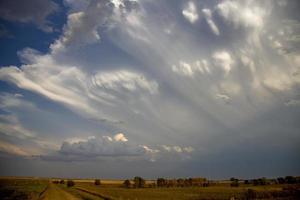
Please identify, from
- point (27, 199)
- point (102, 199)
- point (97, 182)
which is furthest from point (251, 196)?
point (97, 182)

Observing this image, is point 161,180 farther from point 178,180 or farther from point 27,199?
point 27,199

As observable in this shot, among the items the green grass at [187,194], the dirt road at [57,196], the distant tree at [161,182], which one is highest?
the distant tree at [161,182]

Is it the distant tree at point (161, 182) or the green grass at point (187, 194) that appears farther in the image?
the distant tree at point (161, 182)

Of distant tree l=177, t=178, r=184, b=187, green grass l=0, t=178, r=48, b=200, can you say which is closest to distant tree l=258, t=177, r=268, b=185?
distant tree l=177, t=178, r=184, b=187

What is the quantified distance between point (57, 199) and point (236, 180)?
135 m

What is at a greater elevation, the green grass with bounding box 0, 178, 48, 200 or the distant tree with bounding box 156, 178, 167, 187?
the distant tree with bounding box 156, 178, 167, 187

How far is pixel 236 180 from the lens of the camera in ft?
551

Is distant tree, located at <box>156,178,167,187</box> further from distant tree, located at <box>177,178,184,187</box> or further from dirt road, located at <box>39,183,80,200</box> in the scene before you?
dirt road, located at <box>39,183,80,200</box>

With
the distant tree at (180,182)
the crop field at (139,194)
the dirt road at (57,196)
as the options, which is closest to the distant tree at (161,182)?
the distant tree at (180,182)

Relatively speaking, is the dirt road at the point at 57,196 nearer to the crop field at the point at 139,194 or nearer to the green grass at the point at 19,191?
the crop field at the point at 139,194

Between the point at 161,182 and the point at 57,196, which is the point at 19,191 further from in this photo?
the point at 161,182

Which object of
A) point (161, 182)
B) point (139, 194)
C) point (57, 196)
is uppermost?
point (161, 182)

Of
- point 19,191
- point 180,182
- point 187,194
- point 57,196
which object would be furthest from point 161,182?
point 57,196

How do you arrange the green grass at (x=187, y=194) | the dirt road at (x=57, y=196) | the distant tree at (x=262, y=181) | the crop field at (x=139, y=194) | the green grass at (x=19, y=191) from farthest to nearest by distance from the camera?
the distant tree at (x=262, y=181), the green grass at (x=187, y=194), the crop field at (x=139, y=194), the dirt road at (x=57, y=196), the green grass at (x=19, y=191)
